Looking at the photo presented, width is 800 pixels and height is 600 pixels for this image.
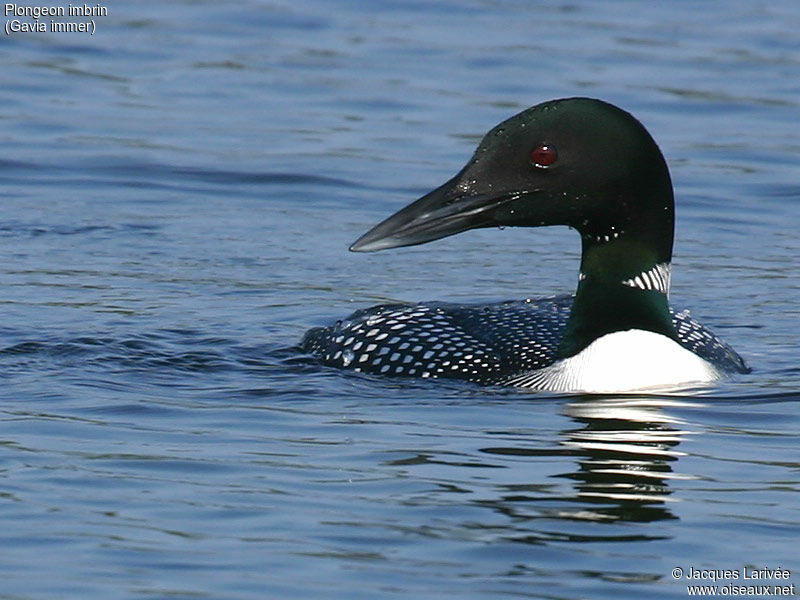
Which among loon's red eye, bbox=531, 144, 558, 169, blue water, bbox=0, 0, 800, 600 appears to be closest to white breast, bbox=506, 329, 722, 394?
blue water, bbox=0, 0, 800, 600

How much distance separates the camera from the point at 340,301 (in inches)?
324

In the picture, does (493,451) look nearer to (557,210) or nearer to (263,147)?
(557,210)

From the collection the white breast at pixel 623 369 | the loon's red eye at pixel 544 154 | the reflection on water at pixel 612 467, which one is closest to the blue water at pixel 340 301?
the reflection on water at pixel 612 467

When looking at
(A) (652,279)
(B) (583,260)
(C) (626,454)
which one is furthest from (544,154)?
(C) (626,454)

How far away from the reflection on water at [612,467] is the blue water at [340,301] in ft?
0.04

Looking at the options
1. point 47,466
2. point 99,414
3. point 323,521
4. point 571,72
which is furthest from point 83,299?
point 571,72

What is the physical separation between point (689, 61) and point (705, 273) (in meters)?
4.34

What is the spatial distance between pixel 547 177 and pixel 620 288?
46 cm

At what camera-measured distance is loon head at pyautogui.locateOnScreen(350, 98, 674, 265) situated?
21.7 ft

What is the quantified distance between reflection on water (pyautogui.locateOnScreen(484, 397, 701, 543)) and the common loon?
20 cm

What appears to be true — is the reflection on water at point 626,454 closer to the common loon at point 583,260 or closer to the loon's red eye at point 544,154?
the common loon at point 583,260

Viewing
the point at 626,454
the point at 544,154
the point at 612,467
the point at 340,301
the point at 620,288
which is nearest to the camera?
the point at 612,467

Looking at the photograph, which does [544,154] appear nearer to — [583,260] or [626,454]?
[583,260]

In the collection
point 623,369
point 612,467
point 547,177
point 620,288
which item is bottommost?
point 612,467
